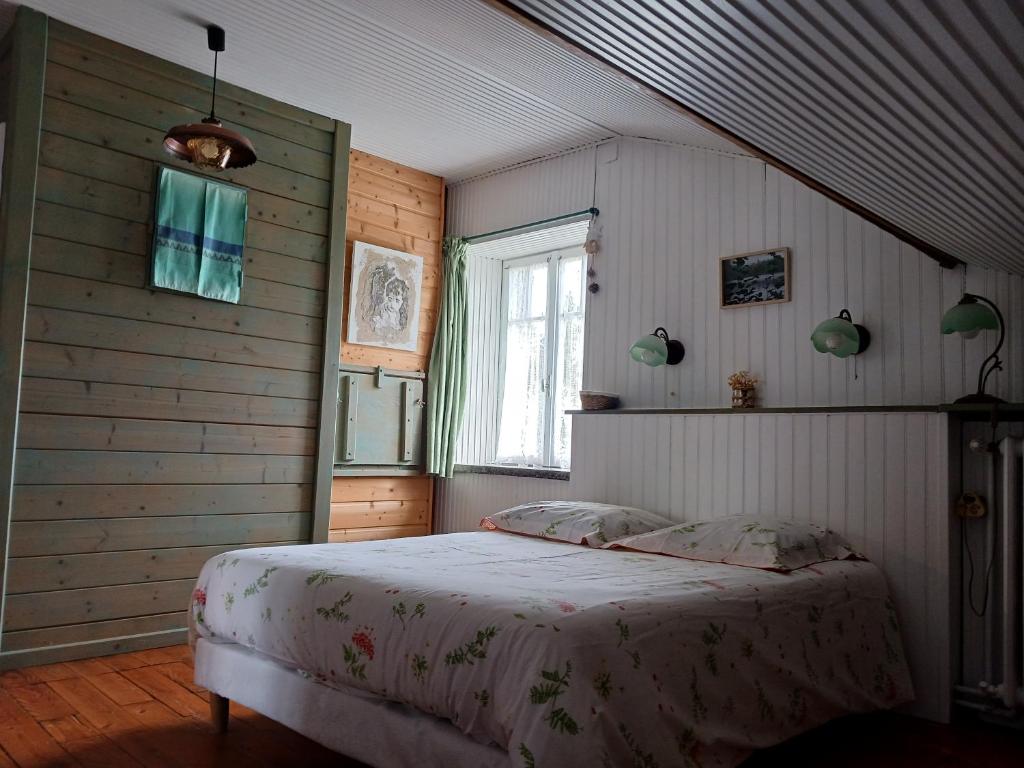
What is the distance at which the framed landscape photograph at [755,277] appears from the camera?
361 centimetres

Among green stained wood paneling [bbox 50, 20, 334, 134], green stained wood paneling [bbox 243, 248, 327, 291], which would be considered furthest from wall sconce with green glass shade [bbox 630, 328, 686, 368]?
green stained wood paneling [bbox 50, 20, 334, 134]

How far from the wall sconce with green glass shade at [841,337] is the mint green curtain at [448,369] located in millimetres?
2362

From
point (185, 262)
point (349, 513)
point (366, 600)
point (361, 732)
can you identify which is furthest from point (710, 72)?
point (349, 513)

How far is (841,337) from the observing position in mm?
3268

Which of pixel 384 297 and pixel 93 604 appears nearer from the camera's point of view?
pixel 93 604

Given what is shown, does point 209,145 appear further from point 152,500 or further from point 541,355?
point 541,355

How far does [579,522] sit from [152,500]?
1892 millimetres

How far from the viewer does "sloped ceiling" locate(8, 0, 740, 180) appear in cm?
321

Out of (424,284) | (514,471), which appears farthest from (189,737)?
(424,284)

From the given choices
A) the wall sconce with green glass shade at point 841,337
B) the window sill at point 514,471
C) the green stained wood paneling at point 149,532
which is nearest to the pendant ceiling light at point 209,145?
the green stained wood paneling at point 149,532

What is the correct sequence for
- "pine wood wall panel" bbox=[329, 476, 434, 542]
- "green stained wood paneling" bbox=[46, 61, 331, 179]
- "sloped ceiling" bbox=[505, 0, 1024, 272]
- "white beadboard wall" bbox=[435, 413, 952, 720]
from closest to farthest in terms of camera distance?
"sloped ceiling" bbox=[505, 0, 1024, 272] < "white beadboard wall" bbox=[435, 413, 952, 720] < "green stained wood paneling" bbox=[46, 61, 331, 179] < "pine wood wall panel" bbox=[329, 476, 434, 542]

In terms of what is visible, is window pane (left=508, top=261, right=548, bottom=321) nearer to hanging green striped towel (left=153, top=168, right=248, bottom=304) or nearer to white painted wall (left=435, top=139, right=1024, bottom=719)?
white painted wall (left=435, top=139, right=1024, bottom=719)

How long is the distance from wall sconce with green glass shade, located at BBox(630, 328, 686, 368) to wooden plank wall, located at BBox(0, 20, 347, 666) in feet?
5.52

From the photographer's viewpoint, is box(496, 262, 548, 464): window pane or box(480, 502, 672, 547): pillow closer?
box(480, 502, 672, 547): pillow
